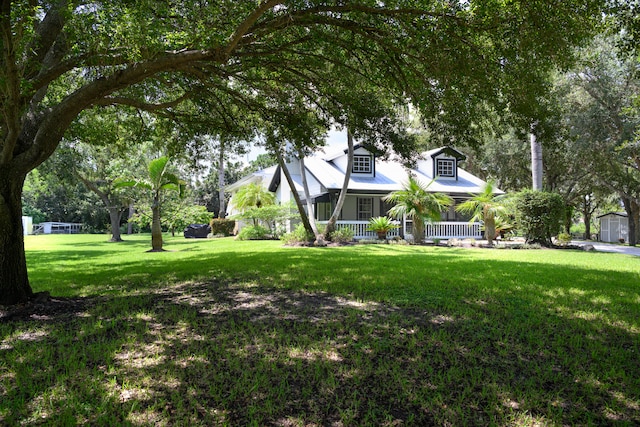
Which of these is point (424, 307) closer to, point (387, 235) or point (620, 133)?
point (387, 235)

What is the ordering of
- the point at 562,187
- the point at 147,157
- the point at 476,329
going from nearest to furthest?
the point at 476,329 → the point at 562,187 → the point at 147,157

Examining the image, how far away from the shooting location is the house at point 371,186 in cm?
2247

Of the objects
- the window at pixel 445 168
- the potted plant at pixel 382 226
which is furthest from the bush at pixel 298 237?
the window at pixel 445 168

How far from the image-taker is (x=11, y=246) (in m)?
6.03

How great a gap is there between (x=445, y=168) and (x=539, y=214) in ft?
33.8

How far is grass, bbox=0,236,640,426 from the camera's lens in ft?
9.93

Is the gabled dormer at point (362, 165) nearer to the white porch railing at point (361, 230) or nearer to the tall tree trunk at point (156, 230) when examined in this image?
the white porch railing at point (361, 230)

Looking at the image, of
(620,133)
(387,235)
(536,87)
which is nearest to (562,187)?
(620,133)

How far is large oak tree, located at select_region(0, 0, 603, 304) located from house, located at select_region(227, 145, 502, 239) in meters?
13.3

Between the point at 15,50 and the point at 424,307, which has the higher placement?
the point at 15,50

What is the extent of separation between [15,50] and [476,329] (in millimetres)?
6749

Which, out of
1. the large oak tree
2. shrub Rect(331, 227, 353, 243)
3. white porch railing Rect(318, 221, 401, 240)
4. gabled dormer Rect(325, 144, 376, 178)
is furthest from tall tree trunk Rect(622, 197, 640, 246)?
the large oak tree

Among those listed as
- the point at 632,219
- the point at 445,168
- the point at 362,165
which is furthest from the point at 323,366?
the point at 632,219

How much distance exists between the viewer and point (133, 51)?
20.8ft
